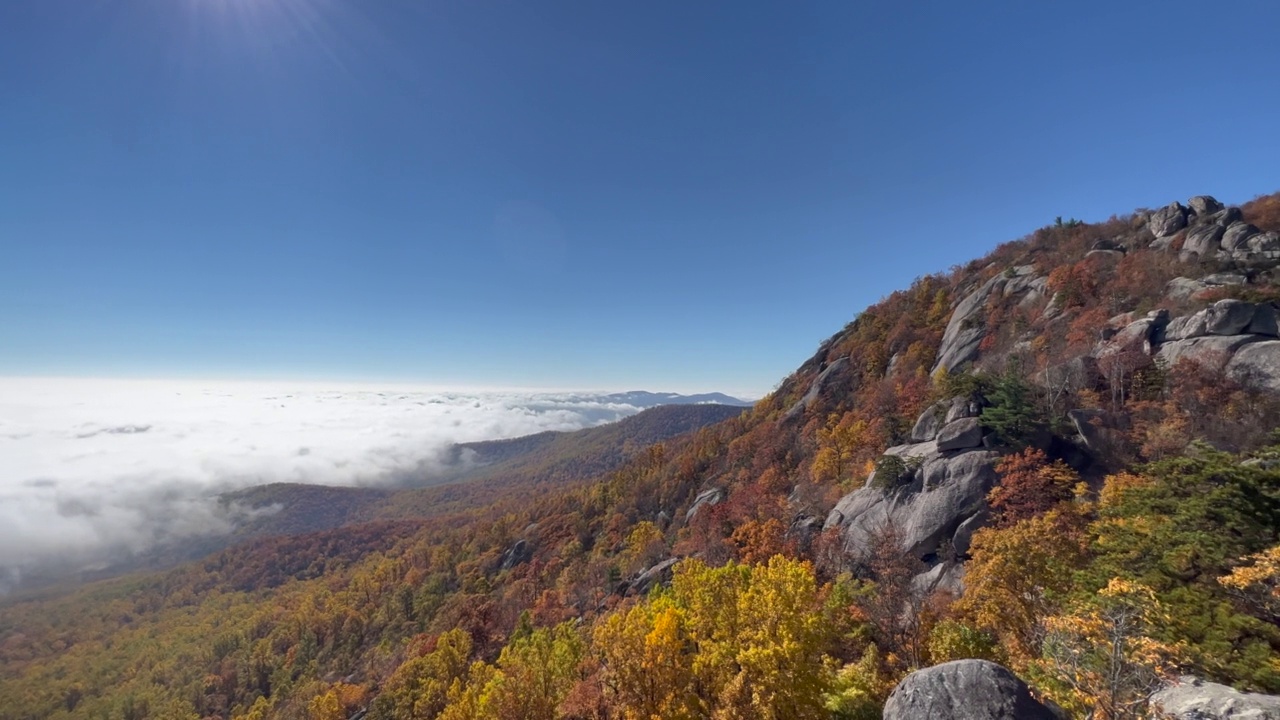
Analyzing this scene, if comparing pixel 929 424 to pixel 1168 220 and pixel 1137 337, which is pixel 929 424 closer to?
pixel 1137 337

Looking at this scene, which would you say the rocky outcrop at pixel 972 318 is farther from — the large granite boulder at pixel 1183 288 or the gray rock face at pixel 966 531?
the gray rock face at pixel 966 531

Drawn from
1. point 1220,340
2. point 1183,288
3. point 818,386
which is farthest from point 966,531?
point 818,386

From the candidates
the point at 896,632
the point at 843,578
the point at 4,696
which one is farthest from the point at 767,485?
the point at 4,696

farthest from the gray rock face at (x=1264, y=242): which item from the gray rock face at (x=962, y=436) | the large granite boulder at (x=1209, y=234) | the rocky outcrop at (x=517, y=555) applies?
the rocky outcrop at (x=517, y=555)

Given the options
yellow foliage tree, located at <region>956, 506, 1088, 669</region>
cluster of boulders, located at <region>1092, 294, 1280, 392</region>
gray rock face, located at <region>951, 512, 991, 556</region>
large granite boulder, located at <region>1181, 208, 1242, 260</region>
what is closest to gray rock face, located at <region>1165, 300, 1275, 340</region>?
cluster of boulders, located at <region>1092, 294, 1280, 392</region>

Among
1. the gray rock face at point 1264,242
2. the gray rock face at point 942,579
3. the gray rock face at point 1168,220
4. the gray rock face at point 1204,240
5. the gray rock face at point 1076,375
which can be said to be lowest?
the gray rock face at point 942,579

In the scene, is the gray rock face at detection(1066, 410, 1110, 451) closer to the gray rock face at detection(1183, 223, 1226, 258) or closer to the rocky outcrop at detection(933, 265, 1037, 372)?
the rocky outcrop at detection(933, 265, 1037, 372)
